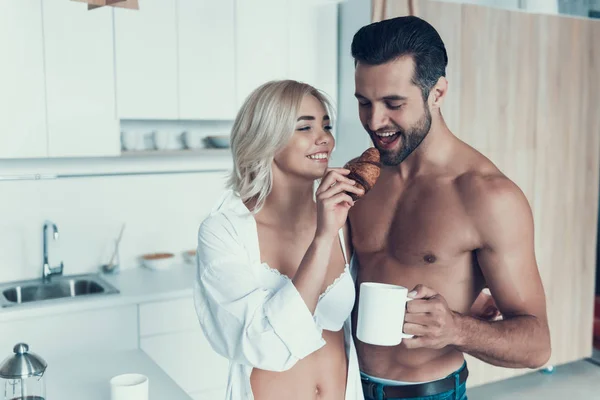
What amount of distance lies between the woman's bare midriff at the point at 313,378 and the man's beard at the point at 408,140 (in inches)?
20.9

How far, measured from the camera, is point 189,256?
3.55 meters

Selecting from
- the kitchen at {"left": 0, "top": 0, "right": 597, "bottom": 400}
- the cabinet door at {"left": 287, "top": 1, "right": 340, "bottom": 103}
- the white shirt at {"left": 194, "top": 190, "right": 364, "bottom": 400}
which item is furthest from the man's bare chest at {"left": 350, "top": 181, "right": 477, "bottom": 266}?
the cabinet door at {"left": 287, "top": 1, "right": 340, "bottom": 103}

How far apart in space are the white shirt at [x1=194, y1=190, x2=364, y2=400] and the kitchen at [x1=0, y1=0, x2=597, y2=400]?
1.07 m

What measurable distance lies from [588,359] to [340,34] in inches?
116

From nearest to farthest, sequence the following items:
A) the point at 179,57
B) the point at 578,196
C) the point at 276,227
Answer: the point at 276,227 → the point at 179,57 → the point at 578,196

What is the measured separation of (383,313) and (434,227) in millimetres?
502

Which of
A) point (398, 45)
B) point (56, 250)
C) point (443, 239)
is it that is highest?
point (398, 45)

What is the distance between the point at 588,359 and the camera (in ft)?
14.4

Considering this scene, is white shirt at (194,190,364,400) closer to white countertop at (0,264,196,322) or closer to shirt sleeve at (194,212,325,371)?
shirt sleeve at (194,212,325,371)

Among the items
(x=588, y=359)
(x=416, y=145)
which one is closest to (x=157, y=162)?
(x=416, y=145)

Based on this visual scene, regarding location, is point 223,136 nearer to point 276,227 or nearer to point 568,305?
point 276,227

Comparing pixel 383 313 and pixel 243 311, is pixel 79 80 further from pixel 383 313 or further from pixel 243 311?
pixel 383 313

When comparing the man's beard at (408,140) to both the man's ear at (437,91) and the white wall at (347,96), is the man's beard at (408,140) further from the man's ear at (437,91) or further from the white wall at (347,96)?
the white wall at (347,96)

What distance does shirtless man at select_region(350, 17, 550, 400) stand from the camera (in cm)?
150
